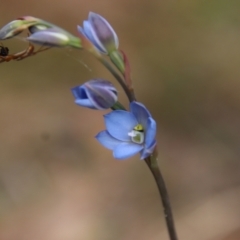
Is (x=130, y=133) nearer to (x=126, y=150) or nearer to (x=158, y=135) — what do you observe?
(x=126, y=150)

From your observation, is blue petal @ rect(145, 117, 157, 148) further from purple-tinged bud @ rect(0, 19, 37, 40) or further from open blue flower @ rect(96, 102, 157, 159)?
purple-tinged bud @ rect(0, 19, 37, 40)

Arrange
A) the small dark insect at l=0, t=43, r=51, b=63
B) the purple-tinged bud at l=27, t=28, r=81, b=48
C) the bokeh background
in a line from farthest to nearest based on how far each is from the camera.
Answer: the bokeh background
the small dark insect at l=0, t=43, r=51, b=63
the purple-tinged bud at l=27, t=28, r=81, b=48

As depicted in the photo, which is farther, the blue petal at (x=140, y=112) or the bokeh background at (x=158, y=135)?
the bokeh background at (x=158, y=135)

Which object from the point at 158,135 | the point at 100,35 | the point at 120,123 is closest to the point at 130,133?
the point at 120,123

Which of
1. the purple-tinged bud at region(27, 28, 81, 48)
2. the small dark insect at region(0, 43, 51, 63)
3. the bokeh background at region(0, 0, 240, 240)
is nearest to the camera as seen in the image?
the purple-tinged bud at region(27, 28, 81, 48)

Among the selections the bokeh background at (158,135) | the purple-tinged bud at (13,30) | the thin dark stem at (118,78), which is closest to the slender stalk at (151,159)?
the thin dark stem at (118,78)

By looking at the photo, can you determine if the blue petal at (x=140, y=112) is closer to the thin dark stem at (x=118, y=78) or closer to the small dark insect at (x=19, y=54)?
the thin dark stem at (x=118, y=78)

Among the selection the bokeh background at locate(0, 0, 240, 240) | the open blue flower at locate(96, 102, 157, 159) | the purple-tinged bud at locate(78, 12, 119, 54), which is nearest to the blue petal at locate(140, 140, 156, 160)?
the open blue flower at locate(96, 102, 157, 159)
